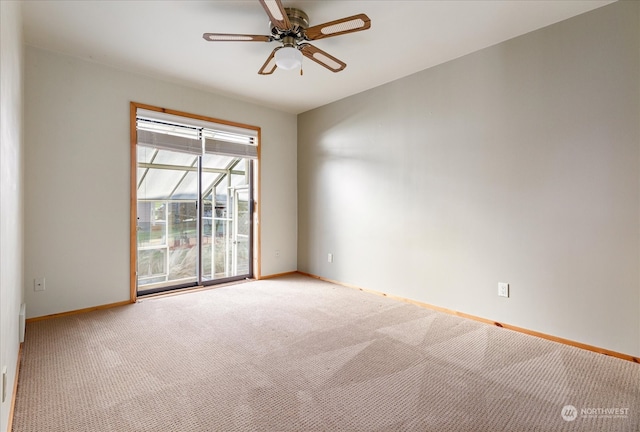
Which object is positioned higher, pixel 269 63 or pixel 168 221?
pixel 269 63

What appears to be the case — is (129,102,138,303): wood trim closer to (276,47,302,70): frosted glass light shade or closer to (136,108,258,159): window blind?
(136,108,258,159): window blind

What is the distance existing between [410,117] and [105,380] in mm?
3470

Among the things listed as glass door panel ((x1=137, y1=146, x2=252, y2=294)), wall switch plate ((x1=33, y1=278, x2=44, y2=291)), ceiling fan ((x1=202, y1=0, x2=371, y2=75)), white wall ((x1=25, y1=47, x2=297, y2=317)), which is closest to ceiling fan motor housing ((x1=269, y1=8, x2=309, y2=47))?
ceiling fan ((x1=202, y1=0, x2=371, y2=75))

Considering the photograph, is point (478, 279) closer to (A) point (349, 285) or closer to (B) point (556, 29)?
(A) point (349, 285)

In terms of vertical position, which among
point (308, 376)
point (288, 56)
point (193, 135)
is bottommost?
point (308, 376)

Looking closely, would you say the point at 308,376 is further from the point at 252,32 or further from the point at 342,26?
the point at 252,32

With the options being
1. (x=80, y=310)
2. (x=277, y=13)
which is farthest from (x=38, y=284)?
(x=277, y=13)

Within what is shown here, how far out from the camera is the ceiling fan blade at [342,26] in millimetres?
1980

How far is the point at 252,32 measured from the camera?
8.77ft

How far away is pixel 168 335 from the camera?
2641 mm

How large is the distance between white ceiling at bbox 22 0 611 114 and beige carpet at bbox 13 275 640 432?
249 centimetres

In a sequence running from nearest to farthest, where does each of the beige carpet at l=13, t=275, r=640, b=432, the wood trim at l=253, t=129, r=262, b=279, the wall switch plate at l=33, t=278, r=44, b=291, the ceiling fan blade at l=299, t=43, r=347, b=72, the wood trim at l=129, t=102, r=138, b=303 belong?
1. the beige carpet at l=13, t=275, r=640, b=432
2. the ceiling fan blade at l=299, t=43, r=347, b=72
3. the wall switch plate at l=33, t=278, r=44, b=291
4. the wood trim at l=129, t=102, r=138, b=303
5. the wood trim at l=253, t=129, r=262, b=279

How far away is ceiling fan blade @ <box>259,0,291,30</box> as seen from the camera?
1847 mm

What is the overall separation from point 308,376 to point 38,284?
2.68 metres
